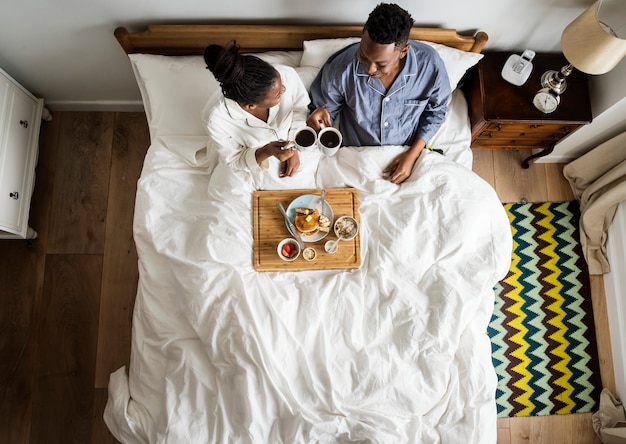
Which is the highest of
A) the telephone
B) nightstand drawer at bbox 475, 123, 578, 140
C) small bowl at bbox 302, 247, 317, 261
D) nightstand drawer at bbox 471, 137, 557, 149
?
the telephone

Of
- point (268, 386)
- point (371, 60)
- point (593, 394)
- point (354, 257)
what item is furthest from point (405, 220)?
point (593, 394)

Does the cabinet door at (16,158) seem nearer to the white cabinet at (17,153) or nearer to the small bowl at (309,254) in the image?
the white cabinet at (17,153)

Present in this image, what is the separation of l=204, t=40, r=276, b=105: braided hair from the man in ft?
1.02

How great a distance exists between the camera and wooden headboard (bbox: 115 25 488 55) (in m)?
1.71

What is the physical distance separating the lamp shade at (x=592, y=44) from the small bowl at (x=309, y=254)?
42.8 inches

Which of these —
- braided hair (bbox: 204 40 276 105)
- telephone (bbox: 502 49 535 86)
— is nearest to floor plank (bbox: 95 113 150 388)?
braided hair (bbox: 204 40 276 105)

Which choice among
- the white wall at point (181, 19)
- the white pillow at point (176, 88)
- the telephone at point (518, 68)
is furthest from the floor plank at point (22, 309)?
the telephone at point (518, 68)

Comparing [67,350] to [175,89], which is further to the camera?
[67,350]

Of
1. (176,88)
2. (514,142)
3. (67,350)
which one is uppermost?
(176,88)

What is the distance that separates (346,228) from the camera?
1633 millimetres

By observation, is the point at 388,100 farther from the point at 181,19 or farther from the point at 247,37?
the point at 181,19

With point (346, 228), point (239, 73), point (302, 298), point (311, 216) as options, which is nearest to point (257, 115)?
point (239, 73)

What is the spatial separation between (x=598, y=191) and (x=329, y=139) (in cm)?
134

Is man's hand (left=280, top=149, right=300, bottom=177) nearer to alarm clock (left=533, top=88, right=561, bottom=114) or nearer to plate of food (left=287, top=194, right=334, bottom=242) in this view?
plate of food (left=287, top=194, right=334, bottom=242)
